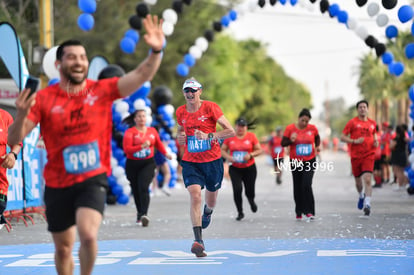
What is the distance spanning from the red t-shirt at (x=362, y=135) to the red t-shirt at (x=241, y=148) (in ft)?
5.41

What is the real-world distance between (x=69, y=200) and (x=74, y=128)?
1.71ft

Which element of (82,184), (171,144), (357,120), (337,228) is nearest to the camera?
(82,184)

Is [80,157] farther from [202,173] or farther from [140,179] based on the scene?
[140,179]

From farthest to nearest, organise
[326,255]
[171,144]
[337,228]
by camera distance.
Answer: [171,144]
[337,228]
[326,255]

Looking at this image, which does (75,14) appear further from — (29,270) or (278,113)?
(278,113)

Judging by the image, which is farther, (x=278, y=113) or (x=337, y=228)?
(x=278, y=113)

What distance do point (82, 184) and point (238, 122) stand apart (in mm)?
8537

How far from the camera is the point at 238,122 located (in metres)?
14.0

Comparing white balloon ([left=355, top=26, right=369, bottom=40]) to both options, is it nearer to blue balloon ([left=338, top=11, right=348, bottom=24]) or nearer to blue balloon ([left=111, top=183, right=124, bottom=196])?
blue balloon ([left=338, top=11, right=348, bottom=24])

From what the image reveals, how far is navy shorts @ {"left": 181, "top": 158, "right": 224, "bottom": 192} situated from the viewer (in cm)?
941

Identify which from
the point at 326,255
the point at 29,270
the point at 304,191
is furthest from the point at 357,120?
the point at 29,270

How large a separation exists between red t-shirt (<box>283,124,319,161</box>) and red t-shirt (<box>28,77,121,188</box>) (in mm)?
7649

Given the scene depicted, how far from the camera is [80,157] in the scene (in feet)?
18.4

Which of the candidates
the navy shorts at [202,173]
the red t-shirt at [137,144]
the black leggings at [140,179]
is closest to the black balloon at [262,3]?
the red t-shirt at [137,144]
